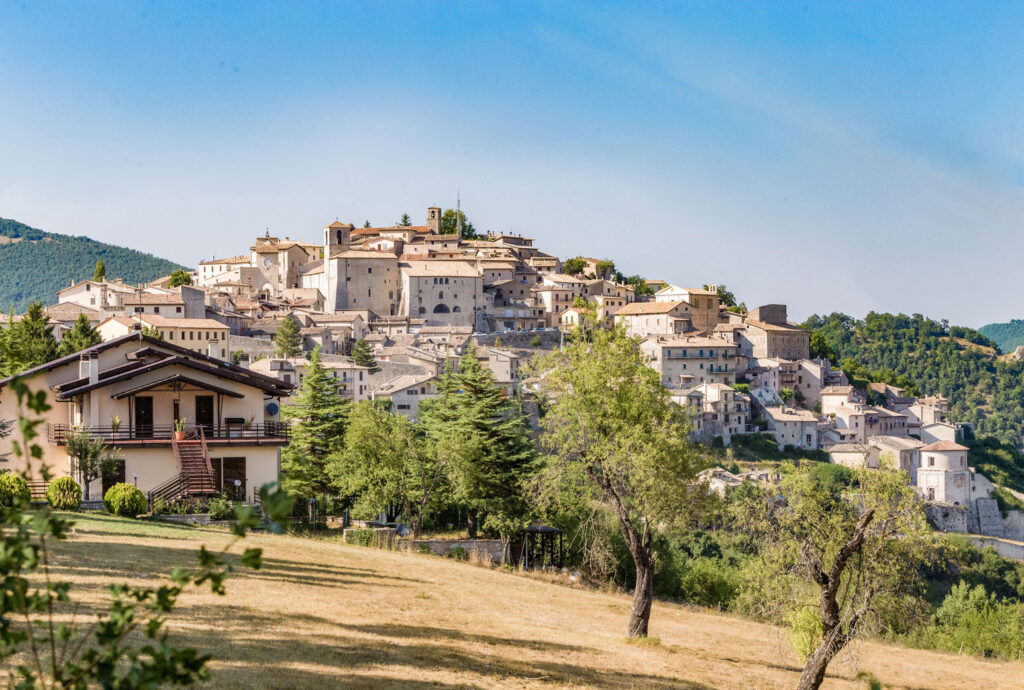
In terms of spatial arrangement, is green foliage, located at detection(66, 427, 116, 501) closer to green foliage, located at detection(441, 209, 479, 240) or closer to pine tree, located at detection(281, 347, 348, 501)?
pine tree, located at detection(281, 347, 348, 501)

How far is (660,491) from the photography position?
66.6 ft

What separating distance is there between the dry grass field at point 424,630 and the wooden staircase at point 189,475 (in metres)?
3.77

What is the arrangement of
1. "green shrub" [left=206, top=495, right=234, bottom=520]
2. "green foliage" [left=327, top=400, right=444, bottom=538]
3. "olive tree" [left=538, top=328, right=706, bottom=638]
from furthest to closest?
"green foliage" [left=327, top=400, right=444, bottom=538], "green shrub" [left=206, top=495, right=234, bottom=520], "olive tree" [left=538, top=328, right=706, bottom=638]

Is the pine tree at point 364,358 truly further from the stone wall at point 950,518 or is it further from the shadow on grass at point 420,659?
the shadow on grass at point 420,659

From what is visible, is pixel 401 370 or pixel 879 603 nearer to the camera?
pixel 879 603

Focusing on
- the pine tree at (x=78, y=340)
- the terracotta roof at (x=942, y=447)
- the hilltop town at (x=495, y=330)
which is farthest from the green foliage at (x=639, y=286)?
the pine tree at (x=78, y=340)

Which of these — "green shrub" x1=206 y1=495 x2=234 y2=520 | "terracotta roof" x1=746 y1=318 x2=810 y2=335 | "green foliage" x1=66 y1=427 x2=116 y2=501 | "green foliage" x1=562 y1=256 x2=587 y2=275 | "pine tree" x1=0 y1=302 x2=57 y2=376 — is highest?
"green foliage" x1=562 y1=256 x2=587 y2=275

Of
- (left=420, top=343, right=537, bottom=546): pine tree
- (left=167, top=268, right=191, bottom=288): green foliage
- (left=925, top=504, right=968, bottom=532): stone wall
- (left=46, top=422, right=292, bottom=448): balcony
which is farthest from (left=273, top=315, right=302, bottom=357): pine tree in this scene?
(left=46, top=422, right=292, bottom=448): balcony

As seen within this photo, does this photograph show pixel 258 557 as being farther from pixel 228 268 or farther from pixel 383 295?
pixel 228 268

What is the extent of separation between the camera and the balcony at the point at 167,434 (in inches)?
1089

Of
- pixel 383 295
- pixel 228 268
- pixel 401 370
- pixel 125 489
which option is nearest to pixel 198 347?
pixel 401 370

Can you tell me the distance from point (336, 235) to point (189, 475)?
104m

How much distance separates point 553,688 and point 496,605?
5.53m

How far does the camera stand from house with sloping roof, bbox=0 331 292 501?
1083 inches
